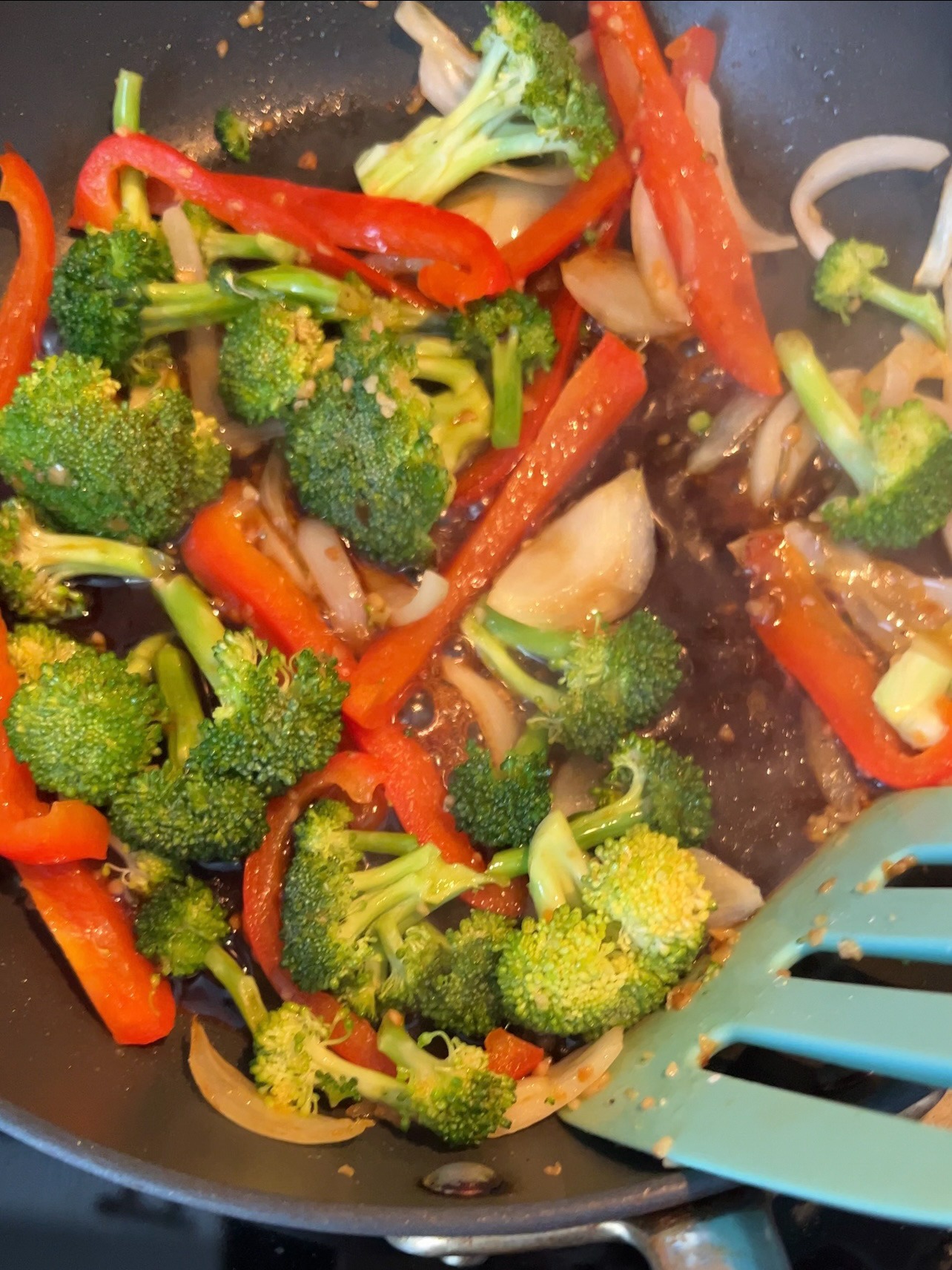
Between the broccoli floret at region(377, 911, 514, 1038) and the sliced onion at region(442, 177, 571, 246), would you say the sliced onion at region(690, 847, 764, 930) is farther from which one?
the sliced onion at region(442, 177, 571, 246)

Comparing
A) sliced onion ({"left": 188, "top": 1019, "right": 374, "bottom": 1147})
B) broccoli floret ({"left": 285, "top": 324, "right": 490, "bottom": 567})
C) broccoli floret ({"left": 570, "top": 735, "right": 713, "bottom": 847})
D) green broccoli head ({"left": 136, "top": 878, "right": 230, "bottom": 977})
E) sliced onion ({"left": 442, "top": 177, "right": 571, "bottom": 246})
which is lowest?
sliced onion ({"left": 188, "top": 1019, "right": 374, "bottom": 1147})

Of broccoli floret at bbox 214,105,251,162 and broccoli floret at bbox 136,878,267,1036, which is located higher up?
broccoli floret at bbox 214,105,251,162

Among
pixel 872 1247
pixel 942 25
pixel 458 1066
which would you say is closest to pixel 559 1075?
pixel 458 1066

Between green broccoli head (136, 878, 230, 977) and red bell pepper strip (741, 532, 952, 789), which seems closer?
green broccoli head (136, 878, 230, 977)

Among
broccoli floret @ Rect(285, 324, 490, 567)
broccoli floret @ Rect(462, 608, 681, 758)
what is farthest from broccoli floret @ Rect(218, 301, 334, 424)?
broccoli floret @ Rect(462, 608, 681, 758)

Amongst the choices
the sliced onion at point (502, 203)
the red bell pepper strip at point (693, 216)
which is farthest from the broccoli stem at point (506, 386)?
the red bell pepper strip at point (693, 216)

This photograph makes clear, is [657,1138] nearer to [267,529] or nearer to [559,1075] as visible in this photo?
[559,1075]

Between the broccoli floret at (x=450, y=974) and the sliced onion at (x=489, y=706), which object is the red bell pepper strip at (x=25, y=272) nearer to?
the sliced onion at (x=489, y=706)
